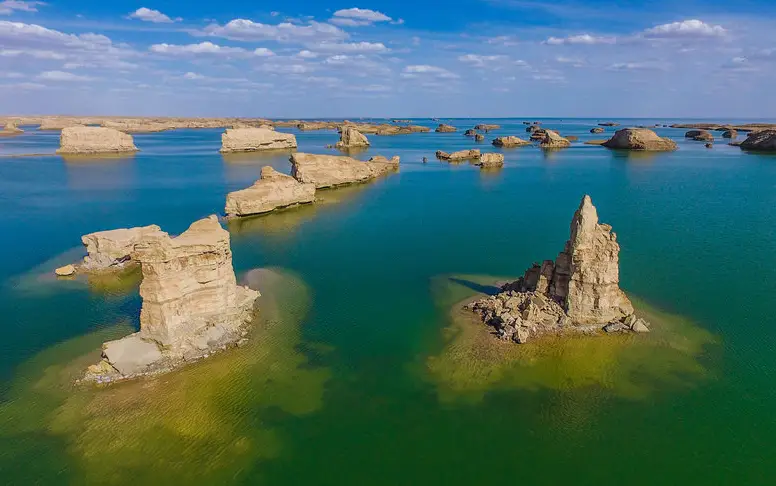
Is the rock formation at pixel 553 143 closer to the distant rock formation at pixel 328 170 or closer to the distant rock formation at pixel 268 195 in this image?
the distant rock formation at pixel 328 170

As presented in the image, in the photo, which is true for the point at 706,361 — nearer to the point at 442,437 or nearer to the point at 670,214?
the point at 442,437

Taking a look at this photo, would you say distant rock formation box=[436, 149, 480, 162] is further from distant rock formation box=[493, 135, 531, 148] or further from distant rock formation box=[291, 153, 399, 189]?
distant rock formation box=[493, 135, 531, 148]

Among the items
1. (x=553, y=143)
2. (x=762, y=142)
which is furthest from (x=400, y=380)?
(x=762, y=142)

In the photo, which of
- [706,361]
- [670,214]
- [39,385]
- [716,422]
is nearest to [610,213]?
[670,214]

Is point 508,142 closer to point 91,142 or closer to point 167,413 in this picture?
point 91,142

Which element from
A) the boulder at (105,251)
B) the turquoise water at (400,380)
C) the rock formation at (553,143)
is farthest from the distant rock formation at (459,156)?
Answer: the boulder at (105,251)

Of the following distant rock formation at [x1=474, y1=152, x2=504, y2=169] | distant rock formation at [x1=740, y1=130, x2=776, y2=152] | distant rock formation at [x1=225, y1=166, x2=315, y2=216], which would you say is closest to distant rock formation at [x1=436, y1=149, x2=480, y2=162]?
distant rock formation at [x1=474, y1=152, x2=504, y2=169]
